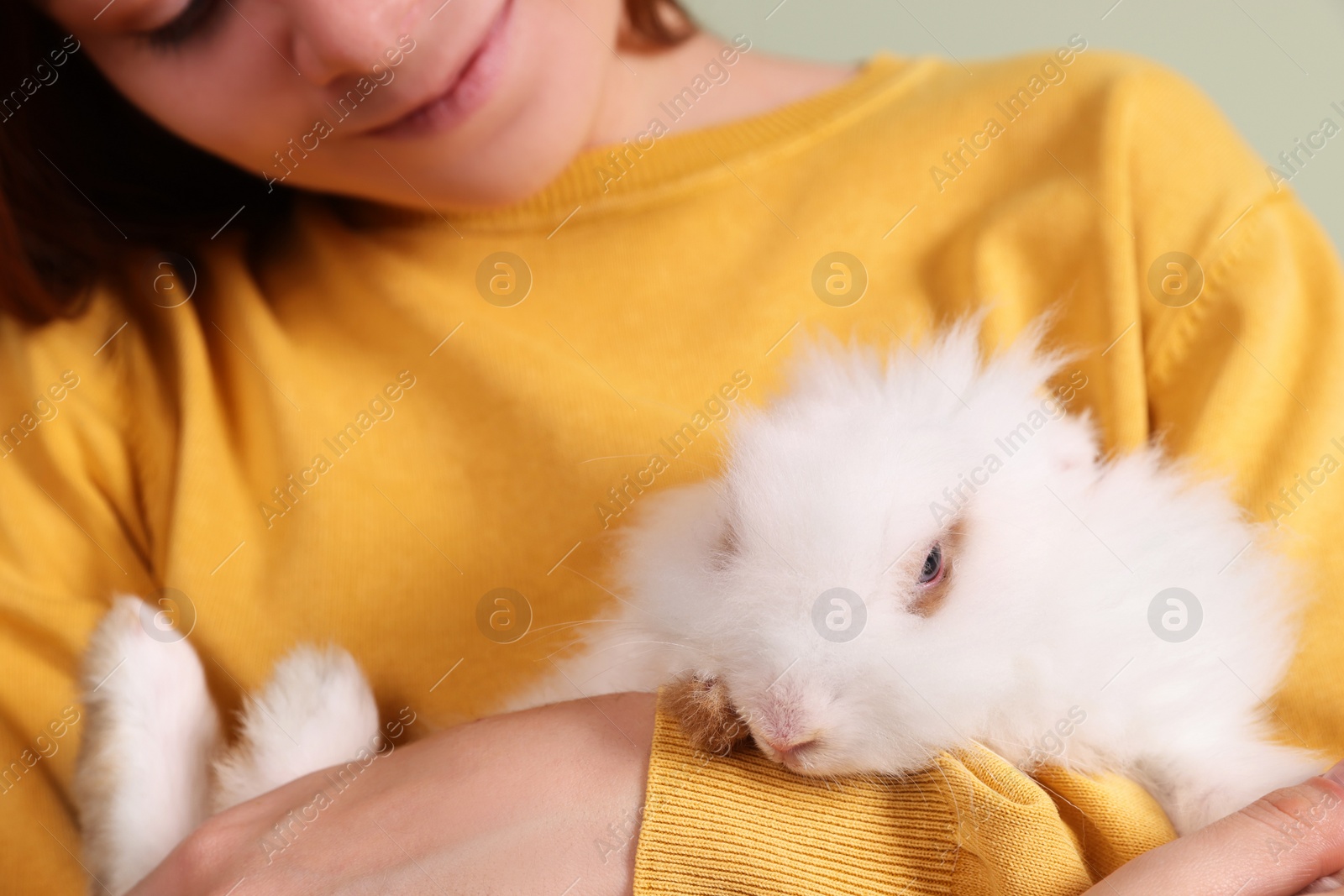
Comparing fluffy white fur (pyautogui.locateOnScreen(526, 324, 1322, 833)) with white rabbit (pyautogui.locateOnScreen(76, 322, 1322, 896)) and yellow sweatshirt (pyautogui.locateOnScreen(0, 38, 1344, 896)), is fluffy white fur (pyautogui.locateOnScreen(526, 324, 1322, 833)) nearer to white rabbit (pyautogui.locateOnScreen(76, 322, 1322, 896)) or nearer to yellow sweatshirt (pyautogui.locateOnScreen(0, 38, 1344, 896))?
white rabbit (pyautogui.locateOnScreen(76, 322, 1322, 896))

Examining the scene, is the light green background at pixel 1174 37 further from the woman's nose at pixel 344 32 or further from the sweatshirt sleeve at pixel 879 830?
the sweatshirt sleeve at pixel 879 830

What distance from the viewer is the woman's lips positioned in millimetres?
1184

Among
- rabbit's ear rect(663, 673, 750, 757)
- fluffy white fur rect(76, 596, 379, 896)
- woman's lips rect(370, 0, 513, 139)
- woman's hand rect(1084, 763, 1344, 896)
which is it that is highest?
woman's lips rect(370, 0, 513, 139)

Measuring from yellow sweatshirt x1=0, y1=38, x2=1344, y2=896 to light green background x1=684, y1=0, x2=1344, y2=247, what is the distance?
73 cm

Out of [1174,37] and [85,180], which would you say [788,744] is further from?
[1174,37]

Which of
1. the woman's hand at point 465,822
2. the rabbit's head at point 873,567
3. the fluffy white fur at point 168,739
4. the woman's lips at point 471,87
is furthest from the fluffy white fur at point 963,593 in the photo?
the woman's lips at point 471,87

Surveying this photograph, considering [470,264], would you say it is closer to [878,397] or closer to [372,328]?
[372,328]

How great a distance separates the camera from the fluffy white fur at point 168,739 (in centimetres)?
117

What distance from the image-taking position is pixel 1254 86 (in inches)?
75.5

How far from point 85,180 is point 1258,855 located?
1.73m

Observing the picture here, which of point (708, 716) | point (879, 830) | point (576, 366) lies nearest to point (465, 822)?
point (708, 716)

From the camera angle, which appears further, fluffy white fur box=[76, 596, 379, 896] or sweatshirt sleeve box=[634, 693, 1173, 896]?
fluffy white fur box=[76, 596, 379, 896]

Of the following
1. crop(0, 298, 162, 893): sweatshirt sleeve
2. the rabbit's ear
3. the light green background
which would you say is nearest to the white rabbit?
the rabbit's ear

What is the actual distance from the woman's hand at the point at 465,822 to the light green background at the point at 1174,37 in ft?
4.69
